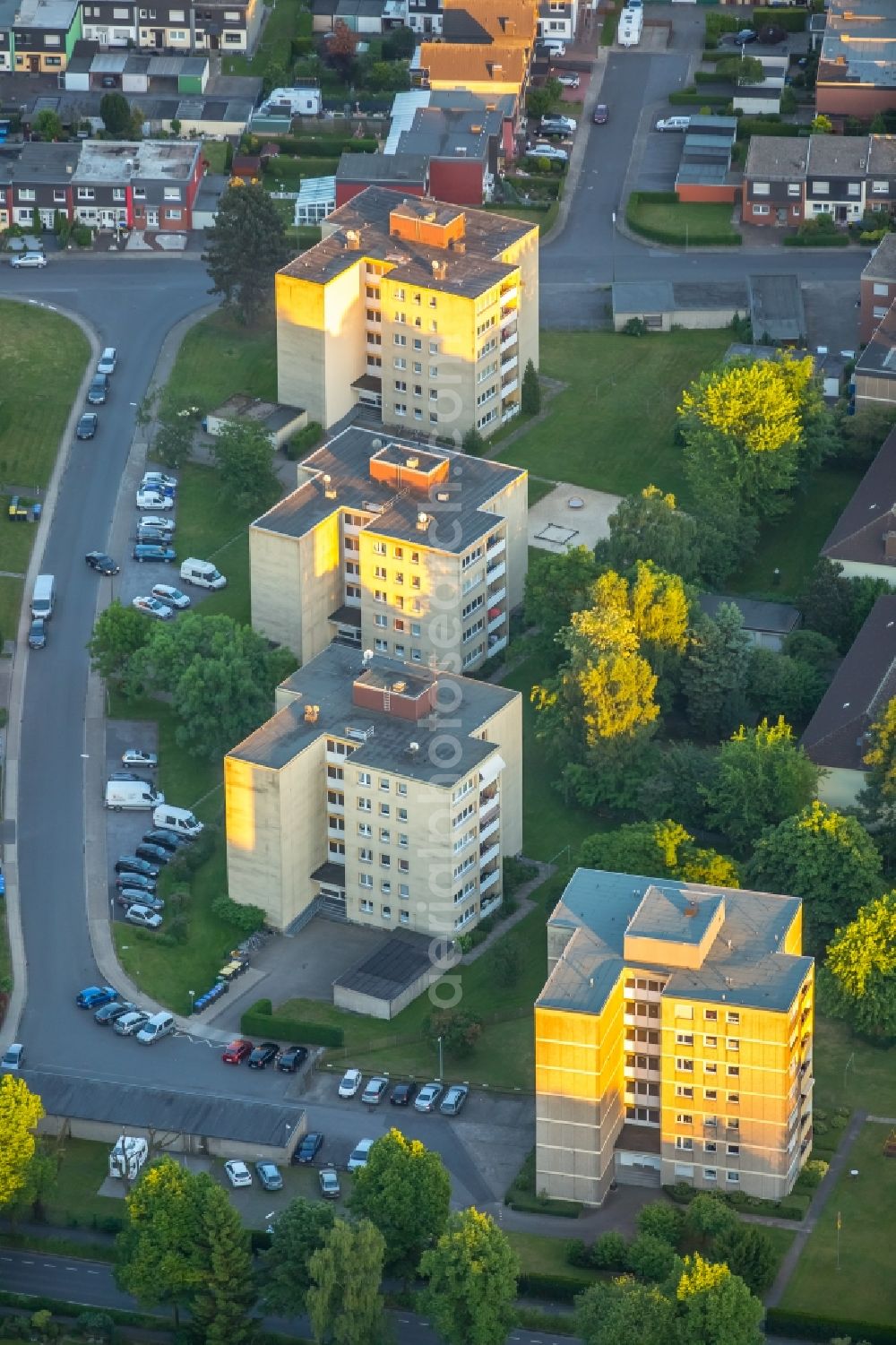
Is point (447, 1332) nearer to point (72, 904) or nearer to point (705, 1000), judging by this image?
point (705, 1000)

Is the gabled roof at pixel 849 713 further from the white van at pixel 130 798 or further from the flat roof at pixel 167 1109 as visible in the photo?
the flat roof at pixel 167 1109

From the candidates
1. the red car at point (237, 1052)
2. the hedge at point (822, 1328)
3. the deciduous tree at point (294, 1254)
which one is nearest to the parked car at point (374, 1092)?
the red car at point (237, 1052)

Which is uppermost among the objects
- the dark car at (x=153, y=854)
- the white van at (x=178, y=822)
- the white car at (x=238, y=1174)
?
the white van at (x=178, y=822)

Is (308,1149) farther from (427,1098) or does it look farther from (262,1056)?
(262,1056)

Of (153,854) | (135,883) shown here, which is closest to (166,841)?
(153,854)

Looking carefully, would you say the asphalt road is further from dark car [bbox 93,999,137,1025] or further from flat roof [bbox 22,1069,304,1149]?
dark car [bbox 93,999,137,1025]
